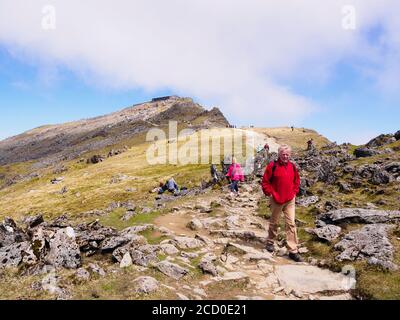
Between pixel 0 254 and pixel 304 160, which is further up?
pixel 304 160

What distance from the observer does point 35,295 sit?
11.5 metres

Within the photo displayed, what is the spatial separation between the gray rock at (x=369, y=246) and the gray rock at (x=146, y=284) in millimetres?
7570

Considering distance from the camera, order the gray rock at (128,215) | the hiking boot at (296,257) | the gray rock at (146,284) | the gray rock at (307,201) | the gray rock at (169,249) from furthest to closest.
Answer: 1. the gray rock at (307,201)
2. the gray rock at (128,215)
3. the hiking boot at (296,257)
4. the gray rock at (169,249)
5. the gray rock at (146,284)

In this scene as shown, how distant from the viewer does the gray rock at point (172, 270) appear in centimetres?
1383

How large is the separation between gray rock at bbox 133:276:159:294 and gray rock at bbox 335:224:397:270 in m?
7.57

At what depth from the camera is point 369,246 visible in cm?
1592

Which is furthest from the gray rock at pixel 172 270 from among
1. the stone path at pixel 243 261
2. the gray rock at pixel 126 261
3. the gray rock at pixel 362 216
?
the gray rock at pixel 362 216

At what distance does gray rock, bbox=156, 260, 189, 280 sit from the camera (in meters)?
13.8

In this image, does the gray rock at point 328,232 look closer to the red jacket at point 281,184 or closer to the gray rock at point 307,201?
the red jacket at point 281,184

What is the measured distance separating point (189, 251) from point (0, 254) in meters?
7.56

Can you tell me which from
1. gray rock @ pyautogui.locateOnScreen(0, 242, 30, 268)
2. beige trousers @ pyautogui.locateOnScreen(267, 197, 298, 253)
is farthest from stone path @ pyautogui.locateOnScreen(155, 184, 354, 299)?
gray rock @ pyautogui.locateOnScreen(0, 242, 30, 268)

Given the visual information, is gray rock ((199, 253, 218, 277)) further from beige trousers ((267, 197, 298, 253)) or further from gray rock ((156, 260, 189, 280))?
beige trousers ((267, 197, 298, 253))

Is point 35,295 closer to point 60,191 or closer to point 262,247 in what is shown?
point 262,247
